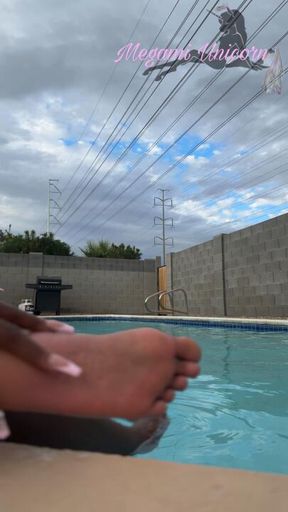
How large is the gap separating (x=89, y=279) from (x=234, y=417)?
38.9 feet

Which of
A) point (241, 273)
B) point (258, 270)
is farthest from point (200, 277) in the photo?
point (258, 270)

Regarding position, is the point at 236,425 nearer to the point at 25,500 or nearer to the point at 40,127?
the point at 25,500

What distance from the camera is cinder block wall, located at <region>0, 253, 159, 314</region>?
13555 millimetres

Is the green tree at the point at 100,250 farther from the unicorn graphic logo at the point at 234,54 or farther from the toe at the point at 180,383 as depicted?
the toe at the point at 180,383

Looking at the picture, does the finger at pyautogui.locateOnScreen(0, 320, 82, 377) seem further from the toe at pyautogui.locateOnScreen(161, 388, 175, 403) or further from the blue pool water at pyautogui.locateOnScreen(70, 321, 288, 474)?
the blue pool water at pyautogui.locateOnScreen(70, 321, 288, 474)

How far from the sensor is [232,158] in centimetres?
1794

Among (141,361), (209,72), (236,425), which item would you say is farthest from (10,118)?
(141,361)

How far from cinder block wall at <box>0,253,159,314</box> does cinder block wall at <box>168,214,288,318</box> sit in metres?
2.60

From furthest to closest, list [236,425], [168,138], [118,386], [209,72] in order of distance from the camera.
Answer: [168,138], [209,72], [236,425], [118,386]

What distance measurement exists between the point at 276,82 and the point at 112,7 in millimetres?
4145

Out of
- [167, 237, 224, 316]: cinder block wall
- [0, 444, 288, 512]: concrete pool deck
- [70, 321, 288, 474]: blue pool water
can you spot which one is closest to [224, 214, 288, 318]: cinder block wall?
[167, 237, 224, 316]: cinder block wall

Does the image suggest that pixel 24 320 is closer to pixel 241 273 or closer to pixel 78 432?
pixel 78 432

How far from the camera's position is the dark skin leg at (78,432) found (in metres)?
0.99

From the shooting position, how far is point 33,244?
96.1 feet
